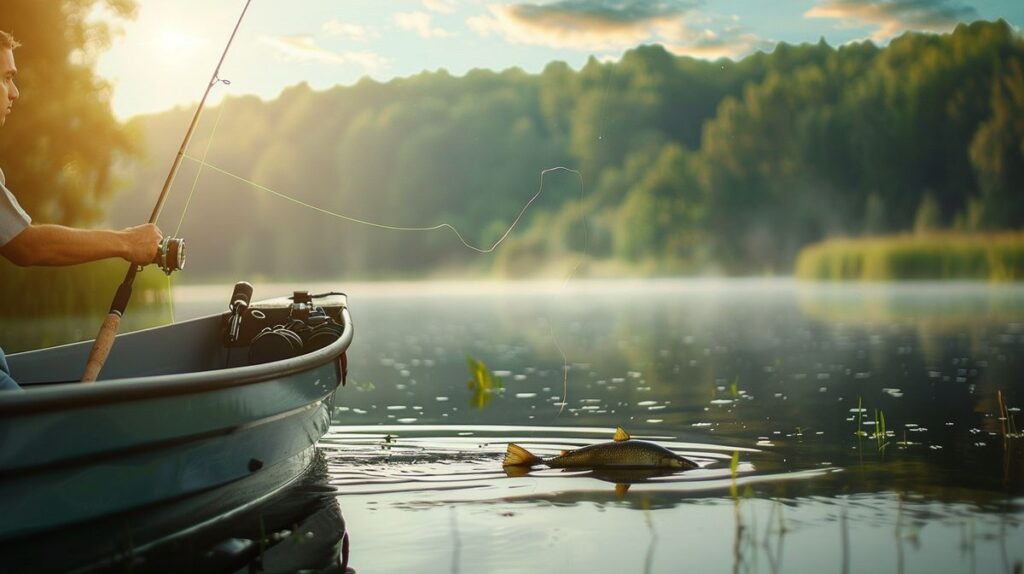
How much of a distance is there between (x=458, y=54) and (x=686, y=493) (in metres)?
77.1

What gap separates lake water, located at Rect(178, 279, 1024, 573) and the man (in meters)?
1.35

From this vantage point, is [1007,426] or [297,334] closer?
[297,334]

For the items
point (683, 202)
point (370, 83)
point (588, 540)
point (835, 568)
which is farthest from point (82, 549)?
point (370, 83)

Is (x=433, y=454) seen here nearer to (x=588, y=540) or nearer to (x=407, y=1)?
(x=588, y=540)

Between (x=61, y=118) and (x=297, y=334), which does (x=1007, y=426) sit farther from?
(x=61, y=118)

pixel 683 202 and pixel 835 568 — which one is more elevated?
pixel 683 202

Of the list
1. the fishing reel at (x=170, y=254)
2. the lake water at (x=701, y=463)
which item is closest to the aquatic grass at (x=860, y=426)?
the lake water at (x=701, y=463)

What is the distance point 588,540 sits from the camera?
14.8 ft

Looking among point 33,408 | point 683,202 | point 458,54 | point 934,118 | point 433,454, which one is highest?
point 458,54

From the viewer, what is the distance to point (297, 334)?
7.11m

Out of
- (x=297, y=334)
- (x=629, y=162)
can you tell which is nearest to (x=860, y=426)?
(x=297, y=334)

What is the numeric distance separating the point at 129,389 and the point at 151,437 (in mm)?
243

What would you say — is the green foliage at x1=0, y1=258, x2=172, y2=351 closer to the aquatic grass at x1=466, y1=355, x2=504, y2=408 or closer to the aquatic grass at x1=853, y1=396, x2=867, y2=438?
the aquatic grass at x1=466, y1=355, x2=504, y2=408

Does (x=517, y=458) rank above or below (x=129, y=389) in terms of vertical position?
below
